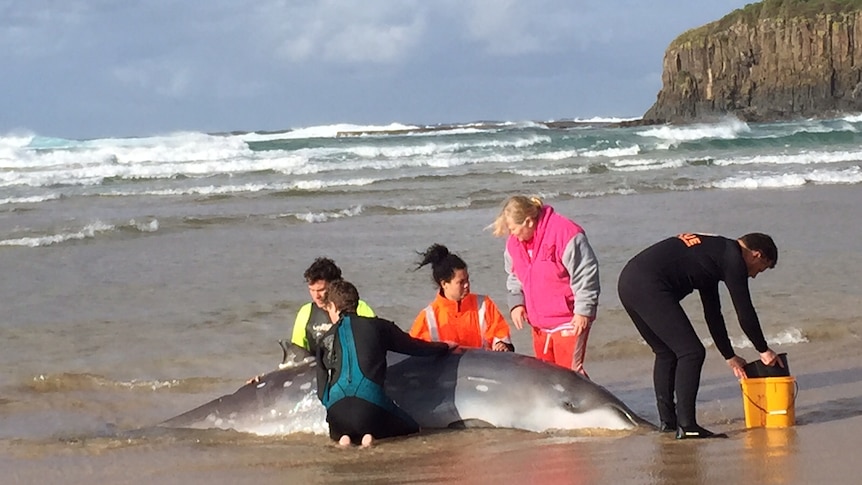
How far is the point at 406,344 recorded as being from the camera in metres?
6.23

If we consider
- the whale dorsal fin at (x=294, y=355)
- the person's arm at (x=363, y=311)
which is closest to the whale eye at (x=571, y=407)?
the person's arm at (x=363, y=311)

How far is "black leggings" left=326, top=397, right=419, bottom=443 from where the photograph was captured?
6066mm

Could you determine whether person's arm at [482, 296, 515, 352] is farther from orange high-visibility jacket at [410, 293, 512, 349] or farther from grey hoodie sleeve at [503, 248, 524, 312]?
grey hoodie sleeve at [503, 248, 524, 312]

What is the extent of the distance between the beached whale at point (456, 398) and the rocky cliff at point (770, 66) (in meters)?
81.4

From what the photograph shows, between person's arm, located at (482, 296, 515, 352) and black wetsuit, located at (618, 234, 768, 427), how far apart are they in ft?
3.16

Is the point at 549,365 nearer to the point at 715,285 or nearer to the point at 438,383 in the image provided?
the point at 438,383

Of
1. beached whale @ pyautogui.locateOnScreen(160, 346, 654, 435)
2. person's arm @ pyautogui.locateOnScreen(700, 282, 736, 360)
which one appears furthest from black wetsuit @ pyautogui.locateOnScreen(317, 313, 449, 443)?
person's arm @ pyautogui.locateOnScreen(700, 282, 736, 360)

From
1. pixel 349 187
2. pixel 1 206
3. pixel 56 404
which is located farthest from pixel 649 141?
pixel 56 404

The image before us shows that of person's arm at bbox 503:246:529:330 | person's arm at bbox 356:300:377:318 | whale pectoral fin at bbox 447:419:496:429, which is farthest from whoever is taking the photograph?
person's arm at bbox 503:246:529:330

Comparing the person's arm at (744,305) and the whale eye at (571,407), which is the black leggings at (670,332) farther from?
the whale eye at (571,407)

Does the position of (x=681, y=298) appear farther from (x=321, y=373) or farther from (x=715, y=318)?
(x=321, y=373)

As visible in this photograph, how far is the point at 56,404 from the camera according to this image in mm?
7523

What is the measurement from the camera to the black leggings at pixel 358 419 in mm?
6066

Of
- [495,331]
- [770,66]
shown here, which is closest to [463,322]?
[495,331]
